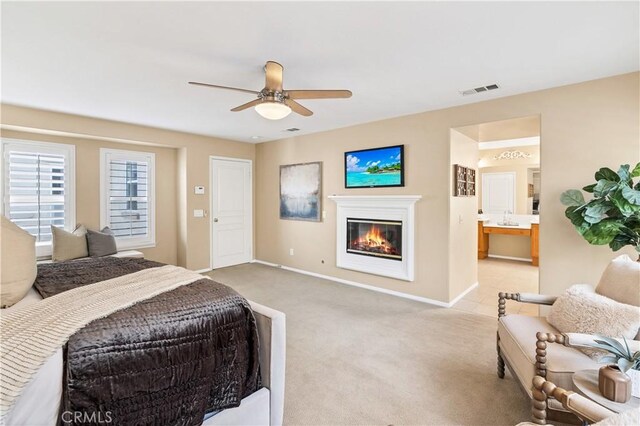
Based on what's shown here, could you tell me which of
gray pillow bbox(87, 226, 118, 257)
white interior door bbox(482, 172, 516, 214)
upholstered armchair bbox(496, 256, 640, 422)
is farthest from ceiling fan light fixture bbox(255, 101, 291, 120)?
white interior door bbox(482, 172, 516, 214)

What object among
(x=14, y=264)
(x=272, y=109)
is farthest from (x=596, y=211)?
(x=14, y=264)

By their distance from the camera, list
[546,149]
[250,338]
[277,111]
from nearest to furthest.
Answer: [250,338]
[277,111]
[546,149]

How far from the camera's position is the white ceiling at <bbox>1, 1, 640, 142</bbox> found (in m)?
1.93

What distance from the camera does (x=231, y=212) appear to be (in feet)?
20.7

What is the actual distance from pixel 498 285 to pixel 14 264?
18.9 feet

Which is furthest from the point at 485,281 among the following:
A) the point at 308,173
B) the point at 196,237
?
the point at 196,237

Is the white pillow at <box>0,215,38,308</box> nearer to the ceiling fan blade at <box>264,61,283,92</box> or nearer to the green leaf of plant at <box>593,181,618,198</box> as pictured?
the ceiling fan blade at <box>264,61,283,92</box>

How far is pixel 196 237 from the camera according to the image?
5734 millimetres

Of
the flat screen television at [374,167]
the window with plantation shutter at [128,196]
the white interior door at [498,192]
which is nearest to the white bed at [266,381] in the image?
the flat screen television at [374,167]

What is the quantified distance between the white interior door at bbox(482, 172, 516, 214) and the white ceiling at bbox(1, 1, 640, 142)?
4.10 m

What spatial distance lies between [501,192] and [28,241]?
8023mm

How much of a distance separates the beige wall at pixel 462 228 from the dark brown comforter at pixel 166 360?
3221 millimetres

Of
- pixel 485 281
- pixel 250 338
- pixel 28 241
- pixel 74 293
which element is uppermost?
pixel 28 241

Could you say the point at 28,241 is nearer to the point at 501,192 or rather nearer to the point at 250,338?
the point at 250,338
